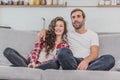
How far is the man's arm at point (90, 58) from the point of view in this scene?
223 cm

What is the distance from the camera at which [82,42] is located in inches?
104

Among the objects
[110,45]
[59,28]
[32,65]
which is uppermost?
[59,28]

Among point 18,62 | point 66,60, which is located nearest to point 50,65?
point 66,60

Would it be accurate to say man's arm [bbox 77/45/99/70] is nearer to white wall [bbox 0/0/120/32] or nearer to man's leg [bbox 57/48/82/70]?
man's leg [bbox 57/48/82/70]

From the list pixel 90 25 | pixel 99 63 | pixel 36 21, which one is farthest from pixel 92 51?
pixel 36 21

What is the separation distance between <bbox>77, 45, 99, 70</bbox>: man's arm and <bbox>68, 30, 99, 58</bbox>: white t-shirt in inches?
2.2

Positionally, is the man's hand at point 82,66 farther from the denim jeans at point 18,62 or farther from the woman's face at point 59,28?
the woman's face at point 59,28

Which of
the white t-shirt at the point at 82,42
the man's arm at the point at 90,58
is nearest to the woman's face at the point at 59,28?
the white t-shirt at the point at 82,42

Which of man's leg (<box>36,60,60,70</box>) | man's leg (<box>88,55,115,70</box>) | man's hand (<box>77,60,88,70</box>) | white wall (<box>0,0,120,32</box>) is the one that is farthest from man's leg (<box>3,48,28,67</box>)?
white wall (<box>0,0,120,32</box>)

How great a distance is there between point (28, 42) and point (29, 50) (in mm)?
87

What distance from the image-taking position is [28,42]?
9.26 ft

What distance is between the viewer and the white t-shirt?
2.59 m

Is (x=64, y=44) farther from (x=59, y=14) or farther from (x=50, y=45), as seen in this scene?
(x=59, y=14)

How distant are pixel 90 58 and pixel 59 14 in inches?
44.1
